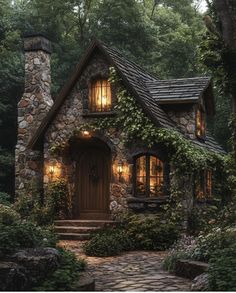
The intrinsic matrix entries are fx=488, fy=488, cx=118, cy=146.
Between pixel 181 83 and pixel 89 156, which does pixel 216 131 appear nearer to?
pixel 181 83

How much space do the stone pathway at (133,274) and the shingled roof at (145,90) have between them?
5.12 meters

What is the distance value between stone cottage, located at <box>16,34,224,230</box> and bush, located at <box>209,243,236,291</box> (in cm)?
737

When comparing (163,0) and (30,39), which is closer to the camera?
(30,39)

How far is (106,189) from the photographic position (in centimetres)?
1705

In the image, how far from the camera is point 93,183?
1720 cm

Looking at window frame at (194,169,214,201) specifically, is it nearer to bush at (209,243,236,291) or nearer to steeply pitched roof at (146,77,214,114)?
steeply pitched roof at (146,77,214,114)

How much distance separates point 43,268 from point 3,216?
2.70 meters

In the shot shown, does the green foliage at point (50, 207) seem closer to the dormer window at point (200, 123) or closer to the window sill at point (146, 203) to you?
the window sill at point (146, 203)

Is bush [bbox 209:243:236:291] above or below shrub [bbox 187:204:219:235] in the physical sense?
below

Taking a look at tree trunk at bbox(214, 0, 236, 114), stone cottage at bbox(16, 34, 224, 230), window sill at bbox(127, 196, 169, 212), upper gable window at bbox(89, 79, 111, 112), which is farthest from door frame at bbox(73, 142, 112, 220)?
tree trunk at bbox(214, 0, 236, 114)

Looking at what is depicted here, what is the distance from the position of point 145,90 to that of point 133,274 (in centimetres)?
925

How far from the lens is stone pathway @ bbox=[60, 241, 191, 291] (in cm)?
841

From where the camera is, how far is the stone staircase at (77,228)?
1505 cm

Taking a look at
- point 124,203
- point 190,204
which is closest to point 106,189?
point 124,203
